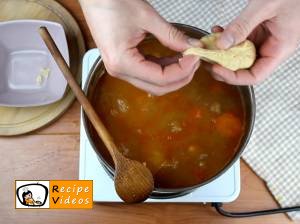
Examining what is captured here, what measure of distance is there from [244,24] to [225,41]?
0.04 metres

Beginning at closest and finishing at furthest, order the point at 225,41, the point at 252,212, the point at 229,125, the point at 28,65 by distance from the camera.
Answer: the point at 225,41
the point at 229,125
the point at 252,212
the point at 28,65

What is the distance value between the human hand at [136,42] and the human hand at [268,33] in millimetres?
69

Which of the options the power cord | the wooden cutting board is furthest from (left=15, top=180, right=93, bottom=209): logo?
the power cord

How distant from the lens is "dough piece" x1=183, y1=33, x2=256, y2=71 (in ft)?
2.02

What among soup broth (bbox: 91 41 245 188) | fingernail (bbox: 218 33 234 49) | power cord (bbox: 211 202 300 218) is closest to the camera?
fingernail (bbox: 218 33 234 49)

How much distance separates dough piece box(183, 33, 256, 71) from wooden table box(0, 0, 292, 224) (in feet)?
1.03

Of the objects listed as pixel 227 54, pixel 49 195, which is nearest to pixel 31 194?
pixel 49 195

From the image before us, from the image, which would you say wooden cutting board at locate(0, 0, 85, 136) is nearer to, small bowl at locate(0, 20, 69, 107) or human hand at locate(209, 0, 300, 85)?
small bowl at locate(0, 20, 69, 107)

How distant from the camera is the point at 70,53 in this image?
3.10ft

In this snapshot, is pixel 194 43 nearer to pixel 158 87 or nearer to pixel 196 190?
pixel 158 87

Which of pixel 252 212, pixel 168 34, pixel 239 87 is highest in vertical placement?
pixel 168 34

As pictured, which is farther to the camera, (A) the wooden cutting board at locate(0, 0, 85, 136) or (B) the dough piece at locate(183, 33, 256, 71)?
(A) the wooden cutting board at locate(0, 0, 85, 136)

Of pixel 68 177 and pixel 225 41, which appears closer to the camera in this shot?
pixel 225 41

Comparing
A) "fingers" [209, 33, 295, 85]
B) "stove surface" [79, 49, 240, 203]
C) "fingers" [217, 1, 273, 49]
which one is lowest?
"stove surface" [79, 49, 240, 203]
